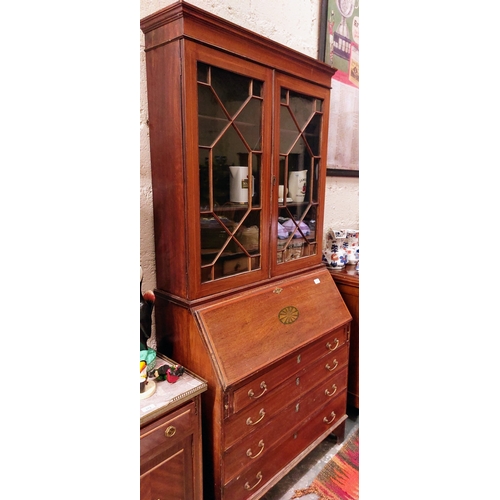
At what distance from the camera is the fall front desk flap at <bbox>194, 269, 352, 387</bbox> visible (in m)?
1.16

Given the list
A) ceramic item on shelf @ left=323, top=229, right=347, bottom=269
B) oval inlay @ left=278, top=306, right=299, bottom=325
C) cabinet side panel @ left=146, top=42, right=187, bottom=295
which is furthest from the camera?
ceramic item on shelf @ left=323, top=229, right=347, bottom=269

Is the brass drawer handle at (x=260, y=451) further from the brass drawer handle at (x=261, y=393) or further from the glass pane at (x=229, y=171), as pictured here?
the glass pane at (x=229, y=171)

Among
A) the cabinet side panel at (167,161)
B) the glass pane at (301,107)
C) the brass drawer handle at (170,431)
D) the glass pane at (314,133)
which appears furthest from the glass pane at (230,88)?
the brass drawer handle at (170,431)

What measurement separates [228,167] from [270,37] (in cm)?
91

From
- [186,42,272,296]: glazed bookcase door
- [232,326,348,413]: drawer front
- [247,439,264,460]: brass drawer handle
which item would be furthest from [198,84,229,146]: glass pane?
[247,439,264,460]: brass drawer handle

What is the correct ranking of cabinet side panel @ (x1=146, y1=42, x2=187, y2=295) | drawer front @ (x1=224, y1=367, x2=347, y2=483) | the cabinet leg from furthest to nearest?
the cabinet leg
drawer front @ (x1=224, y1=367, x2=347, y2=483)
cabinet side panel @ (x1=146, y1=42, x2=187, y2=295)

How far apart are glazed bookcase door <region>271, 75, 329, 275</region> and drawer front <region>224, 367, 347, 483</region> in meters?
0.55

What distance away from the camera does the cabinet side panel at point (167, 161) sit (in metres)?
1.09

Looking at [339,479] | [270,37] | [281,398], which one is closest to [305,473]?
[339,479]

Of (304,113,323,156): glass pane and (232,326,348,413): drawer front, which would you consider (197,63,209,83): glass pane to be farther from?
(232,326,348,413): drawer front
